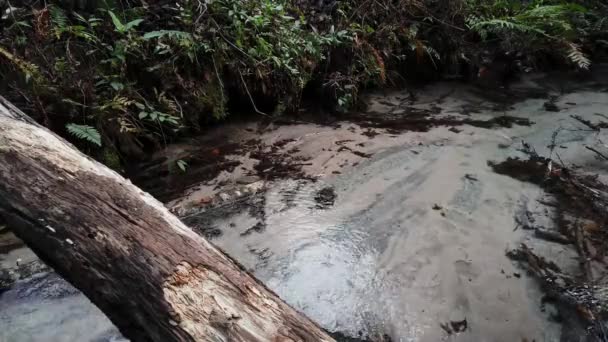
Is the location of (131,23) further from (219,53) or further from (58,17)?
(219,53)

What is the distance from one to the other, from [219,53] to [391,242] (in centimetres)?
228

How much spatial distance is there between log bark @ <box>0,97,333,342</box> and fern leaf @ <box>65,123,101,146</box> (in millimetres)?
1039

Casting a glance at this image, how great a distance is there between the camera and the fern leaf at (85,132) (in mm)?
2847

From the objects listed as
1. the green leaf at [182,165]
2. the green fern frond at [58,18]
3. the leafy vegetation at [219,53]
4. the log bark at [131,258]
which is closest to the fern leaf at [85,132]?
the leafy vegetation at [219,53]

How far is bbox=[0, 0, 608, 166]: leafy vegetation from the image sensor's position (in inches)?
122

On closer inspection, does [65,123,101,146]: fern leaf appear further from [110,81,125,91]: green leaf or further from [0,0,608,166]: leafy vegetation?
[110,81,125,91]: green leaf

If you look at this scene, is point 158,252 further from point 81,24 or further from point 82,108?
point 81,24

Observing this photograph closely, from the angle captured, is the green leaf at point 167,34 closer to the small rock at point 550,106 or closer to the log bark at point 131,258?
the log bark at point 131,258

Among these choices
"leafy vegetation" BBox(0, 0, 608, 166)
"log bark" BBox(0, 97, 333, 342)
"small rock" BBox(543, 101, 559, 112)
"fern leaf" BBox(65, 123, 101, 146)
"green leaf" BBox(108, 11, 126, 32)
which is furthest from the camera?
"small rock" BBox(543, 101, 559, 112)

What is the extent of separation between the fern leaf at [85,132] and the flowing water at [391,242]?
0.71 meters

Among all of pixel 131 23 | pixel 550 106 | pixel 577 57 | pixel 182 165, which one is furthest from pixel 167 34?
pixel 577 57

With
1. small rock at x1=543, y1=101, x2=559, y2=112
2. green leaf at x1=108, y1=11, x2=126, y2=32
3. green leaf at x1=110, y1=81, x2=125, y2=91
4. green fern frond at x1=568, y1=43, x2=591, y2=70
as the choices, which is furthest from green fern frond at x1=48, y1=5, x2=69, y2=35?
green fern frond at x1=568, y1=43, x2=591, y2=70

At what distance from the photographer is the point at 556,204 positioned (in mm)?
2879

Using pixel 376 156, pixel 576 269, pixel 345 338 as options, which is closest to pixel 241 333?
pixel 345 338
